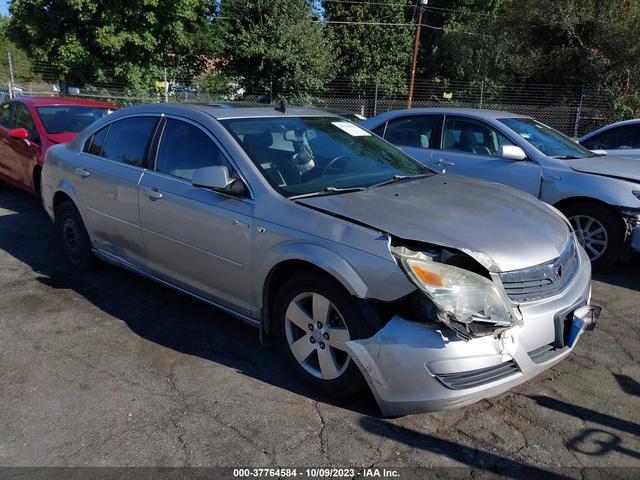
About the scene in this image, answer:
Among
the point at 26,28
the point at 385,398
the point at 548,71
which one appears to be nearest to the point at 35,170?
the point at 385,398

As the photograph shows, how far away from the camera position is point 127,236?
14.8 ft

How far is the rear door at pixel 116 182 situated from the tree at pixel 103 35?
15406mm

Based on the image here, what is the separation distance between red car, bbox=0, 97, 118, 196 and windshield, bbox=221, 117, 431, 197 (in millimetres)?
4488

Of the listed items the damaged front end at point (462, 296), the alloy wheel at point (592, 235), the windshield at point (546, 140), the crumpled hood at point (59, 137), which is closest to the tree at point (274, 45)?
the crumpled hood at point (59, 137)

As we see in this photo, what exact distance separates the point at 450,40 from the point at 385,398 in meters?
26.7

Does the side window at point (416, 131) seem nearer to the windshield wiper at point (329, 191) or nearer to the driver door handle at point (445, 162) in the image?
the driver door handle at point (445, 162)

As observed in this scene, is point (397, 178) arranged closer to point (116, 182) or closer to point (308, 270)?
point (308, 270)

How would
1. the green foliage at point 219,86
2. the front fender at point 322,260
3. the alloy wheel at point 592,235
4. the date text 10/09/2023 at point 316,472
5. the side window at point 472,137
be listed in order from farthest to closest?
1. the green foliage at point 219,86
2. the side window at point 472,137
3. the alloy wheel at point 592,235
4. the front fender at point 322,260
5. the date text 10/09/2023 at point 316,472

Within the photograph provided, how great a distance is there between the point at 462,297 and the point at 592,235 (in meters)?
3.54

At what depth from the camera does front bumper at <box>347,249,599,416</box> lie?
2.68 m

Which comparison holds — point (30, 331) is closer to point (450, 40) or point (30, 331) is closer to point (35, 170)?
point (35, 170)

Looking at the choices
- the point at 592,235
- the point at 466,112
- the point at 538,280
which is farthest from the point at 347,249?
the point at 466,112

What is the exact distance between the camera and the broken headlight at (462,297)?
2645 millimetres

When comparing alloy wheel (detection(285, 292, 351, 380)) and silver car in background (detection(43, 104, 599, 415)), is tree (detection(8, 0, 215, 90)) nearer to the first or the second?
silver car in background (detection(43, 104, 599, 415))
